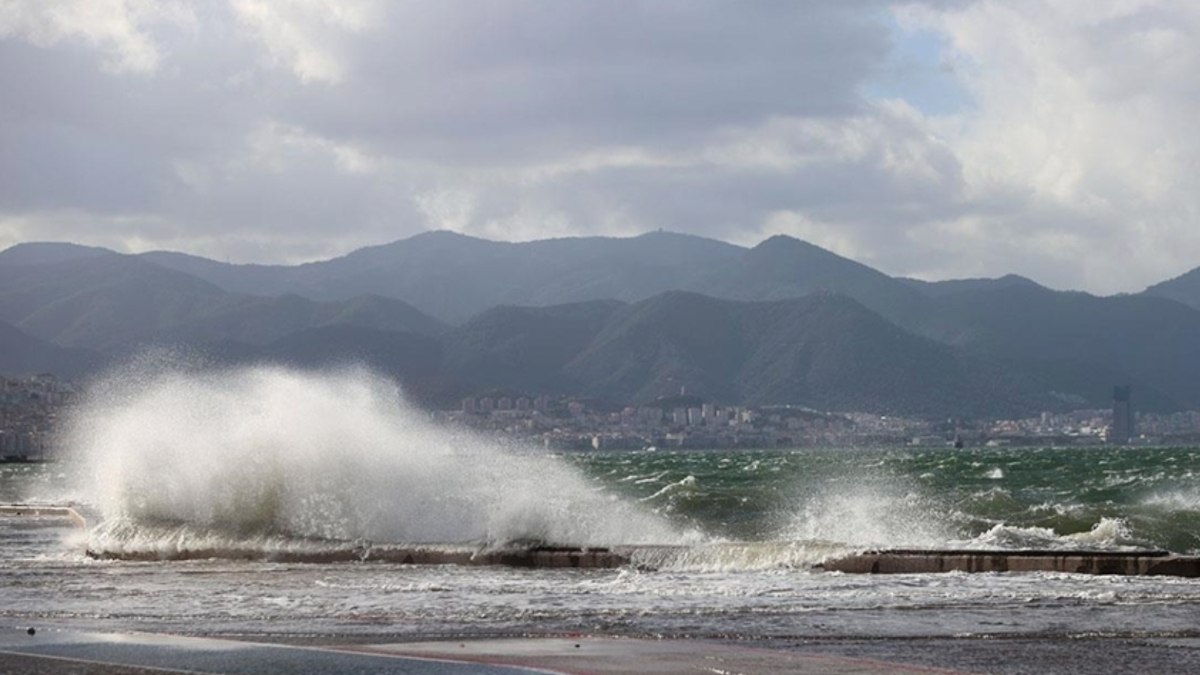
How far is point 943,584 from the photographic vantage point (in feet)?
81.1

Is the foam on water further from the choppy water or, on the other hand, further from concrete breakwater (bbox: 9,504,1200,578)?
concrete breakwater (bbox: 9,504,1200,578)

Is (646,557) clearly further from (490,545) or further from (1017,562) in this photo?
(1017,562)

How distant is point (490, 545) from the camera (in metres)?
31.2

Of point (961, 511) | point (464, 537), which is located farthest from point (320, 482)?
point (961, 511)

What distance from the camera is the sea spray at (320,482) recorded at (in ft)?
121

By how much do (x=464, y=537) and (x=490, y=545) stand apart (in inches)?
201

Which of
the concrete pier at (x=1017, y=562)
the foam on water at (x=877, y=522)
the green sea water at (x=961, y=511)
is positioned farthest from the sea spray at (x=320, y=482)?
the concrete pier at (x=1017, y=562)

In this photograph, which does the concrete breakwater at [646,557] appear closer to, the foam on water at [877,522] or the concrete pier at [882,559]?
the concrete pier at [882,559]

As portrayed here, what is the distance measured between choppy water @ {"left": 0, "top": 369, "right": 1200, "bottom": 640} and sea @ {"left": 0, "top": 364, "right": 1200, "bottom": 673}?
0.25 ft

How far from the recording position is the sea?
19500 mm

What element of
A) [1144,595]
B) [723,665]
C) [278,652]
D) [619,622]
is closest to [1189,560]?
[1144,595]

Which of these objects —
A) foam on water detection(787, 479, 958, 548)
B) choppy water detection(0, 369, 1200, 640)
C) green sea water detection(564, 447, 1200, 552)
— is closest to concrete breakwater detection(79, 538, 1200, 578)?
choppy water detection(0, 369, 1200, 640)

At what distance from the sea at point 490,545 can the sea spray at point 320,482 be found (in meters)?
0.07

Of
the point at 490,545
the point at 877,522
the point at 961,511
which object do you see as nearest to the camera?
the point at 490,545
